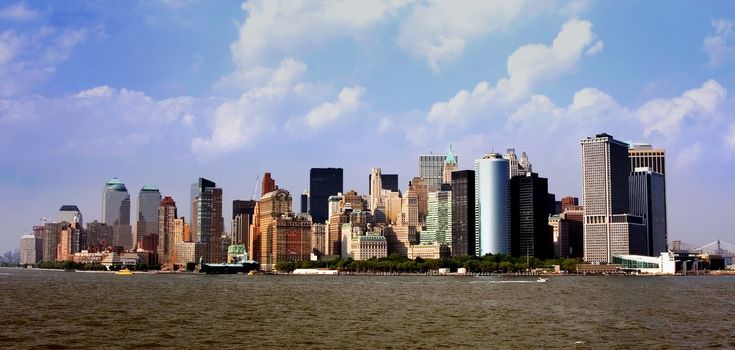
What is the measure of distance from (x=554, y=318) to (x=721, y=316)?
18917mm

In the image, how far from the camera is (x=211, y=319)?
88562mm

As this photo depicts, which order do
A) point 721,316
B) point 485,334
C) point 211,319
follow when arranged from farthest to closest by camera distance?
point 721,316
point 211,319
point 485,334

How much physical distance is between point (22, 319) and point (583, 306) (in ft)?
206

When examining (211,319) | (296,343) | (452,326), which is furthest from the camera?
(211,319)

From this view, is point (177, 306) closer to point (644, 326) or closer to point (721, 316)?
point (644, 326)

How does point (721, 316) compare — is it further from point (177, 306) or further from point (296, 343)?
point (177, 306)

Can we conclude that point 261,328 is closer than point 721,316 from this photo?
Yes

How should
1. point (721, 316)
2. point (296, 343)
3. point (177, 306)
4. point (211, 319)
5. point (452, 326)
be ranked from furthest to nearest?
point (177, 306) < point (721, 316) < point (211, 319) < point (452, 326) < point (296, 343)

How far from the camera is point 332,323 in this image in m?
85.4

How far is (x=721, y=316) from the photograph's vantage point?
96.6 m

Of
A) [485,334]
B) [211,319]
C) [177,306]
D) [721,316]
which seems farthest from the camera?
[177,306]

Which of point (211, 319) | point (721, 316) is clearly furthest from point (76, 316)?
point (721, 316)

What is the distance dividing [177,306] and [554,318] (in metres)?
43.7

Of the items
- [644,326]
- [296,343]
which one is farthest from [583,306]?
[296,343]
